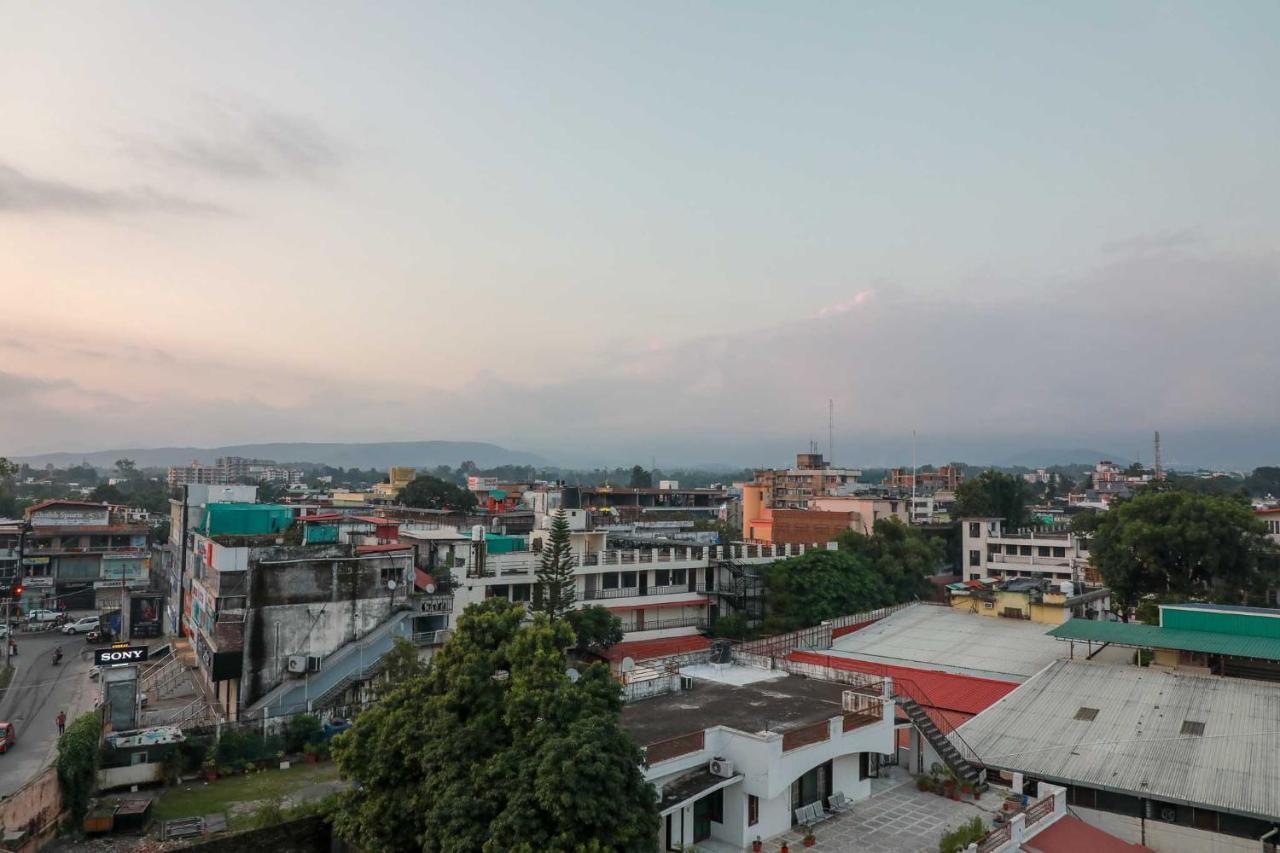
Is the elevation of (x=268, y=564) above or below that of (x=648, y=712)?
above

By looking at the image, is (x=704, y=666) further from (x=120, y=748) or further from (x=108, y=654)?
(x=108, y=654)

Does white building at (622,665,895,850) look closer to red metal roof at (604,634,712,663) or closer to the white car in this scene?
red metal roof at (604,634,712,663)

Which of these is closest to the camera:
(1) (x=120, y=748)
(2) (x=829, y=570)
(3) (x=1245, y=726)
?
(3) (x=1245, y=726)

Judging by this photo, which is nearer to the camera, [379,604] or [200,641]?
[379,604]

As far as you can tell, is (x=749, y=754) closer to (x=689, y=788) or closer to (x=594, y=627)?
(x=689, y=788)

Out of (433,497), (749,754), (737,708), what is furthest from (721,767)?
(433,497)

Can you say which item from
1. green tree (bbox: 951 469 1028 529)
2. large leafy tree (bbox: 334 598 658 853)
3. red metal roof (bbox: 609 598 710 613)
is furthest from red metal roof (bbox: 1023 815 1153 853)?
green tree (bbox: 951 469 1028 529)

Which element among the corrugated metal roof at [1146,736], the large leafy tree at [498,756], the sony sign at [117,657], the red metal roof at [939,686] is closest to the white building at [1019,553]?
the red metal roof at [939,686]

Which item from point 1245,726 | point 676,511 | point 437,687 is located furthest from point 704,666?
point 676,511
